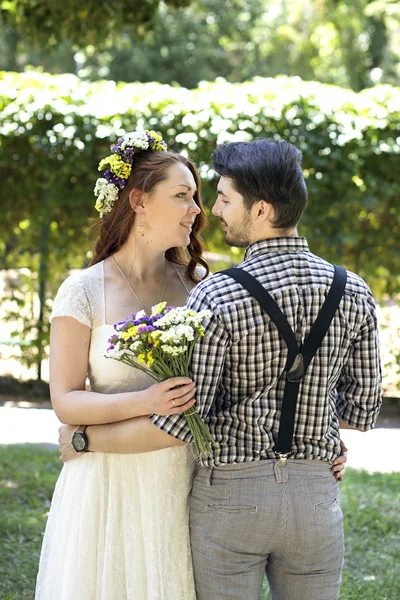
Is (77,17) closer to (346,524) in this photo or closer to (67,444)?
(346,524)

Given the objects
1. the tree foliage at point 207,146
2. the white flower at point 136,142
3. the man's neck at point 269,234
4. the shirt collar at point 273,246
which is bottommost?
the shirt collar at point 273,246

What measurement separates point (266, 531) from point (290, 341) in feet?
1.74

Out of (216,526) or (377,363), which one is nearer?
(216,526)

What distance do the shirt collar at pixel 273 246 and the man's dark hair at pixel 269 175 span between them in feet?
0.13

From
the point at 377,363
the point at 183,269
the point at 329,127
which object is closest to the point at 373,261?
the point at 329,127

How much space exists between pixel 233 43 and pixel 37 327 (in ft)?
59.4

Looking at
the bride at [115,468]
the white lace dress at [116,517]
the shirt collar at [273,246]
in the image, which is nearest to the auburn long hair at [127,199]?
the bride at [115,468]

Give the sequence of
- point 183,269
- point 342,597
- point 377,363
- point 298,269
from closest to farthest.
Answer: point 298,269 < point 377,363 < point 183,269 < point 342,597

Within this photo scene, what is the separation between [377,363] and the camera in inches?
97.3

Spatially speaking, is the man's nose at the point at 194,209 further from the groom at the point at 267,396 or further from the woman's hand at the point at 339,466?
the woman's hand at the point at 339,466

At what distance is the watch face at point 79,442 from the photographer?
2557 mm

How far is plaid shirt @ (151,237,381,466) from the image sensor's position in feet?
7.23

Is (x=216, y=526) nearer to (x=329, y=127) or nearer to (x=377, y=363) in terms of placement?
(x=377, y=363)

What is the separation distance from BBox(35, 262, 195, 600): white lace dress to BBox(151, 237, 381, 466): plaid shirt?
345 millimetres
